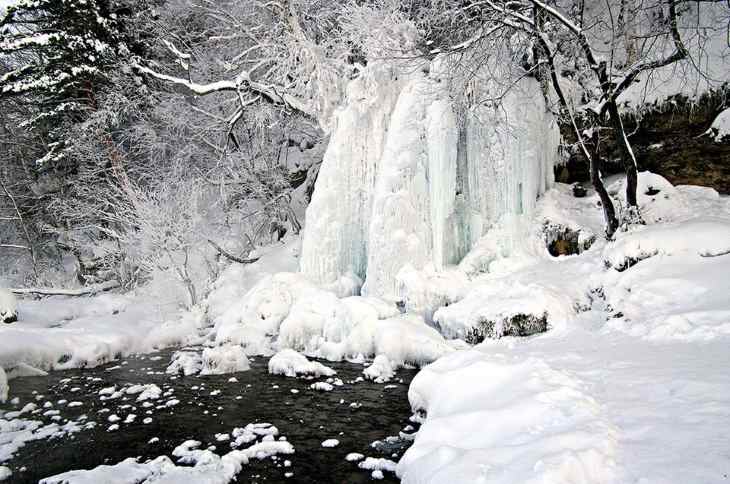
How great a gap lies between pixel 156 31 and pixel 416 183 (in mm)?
11417

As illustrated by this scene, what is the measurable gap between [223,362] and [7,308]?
311 inches

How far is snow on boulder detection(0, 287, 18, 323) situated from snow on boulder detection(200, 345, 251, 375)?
7.29 m

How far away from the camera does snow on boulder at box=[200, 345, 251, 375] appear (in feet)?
25.3

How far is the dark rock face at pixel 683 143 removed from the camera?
8531mm

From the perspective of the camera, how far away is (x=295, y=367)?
735 cm

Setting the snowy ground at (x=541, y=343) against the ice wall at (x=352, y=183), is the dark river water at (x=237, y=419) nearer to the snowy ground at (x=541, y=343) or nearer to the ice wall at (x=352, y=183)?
the snowy ground at (x=541, y=343)

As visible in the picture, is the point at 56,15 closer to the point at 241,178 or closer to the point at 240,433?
the point at 241,178

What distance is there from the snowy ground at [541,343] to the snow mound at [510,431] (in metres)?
0.01

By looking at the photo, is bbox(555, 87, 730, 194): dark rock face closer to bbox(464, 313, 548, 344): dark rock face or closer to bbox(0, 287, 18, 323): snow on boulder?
bbox(464, 313, 548, 344): dark rock face

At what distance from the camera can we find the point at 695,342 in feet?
12.9

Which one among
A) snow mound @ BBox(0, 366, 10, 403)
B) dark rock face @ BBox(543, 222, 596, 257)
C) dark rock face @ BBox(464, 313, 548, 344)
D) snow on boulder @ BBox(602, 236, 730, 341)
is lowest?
snow mound @ BBox(0, 366, 10, 403)

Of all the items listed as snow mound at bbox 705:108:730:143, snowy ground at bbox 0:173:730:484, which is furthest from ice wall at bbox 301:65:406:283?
snow mound at bbox 705:108:730:143

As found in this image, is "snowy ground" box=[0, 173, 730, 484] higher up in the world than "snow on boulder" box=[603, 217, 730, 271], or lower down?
lower down

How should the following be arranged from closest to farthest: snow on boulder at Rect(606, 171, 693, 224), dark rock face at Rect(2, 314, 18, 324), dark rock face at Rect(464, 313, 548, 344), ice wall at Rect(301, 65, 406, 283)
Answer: dark rock face at Rect(464, 313, 548, 344), snow on boulder at Rect(606, 171, 693, 224), ice wall at Rect(301, 65, 406, 283), dark rock face at Rect(2, 314, 18, 324)
